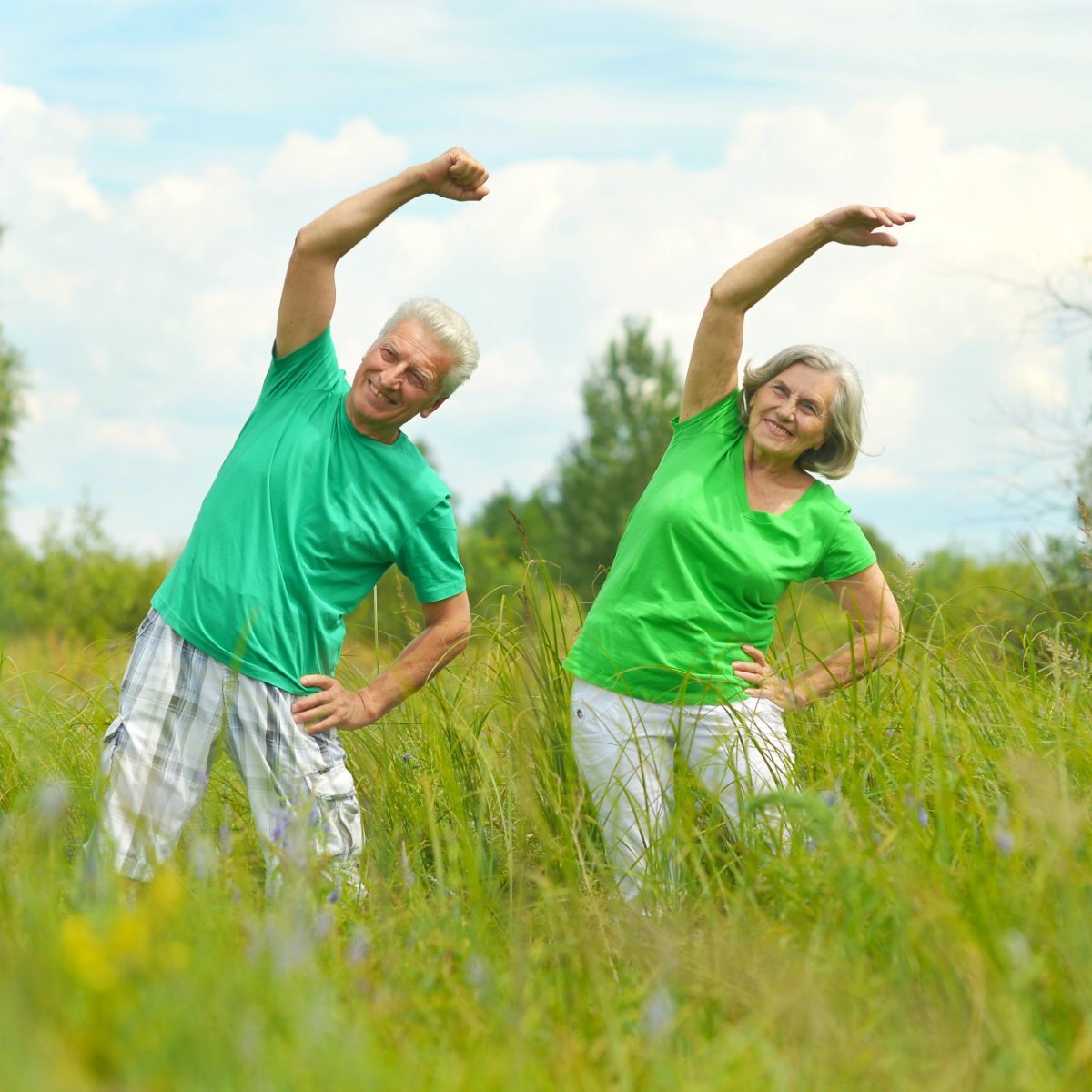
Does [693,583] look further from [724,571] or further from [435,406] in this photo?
[435,406]

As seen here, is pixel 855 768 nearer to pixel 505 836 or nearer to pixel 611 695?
pixel 611 695

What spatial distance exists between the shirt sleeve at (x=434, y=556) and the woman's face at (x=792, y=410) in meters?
0.98

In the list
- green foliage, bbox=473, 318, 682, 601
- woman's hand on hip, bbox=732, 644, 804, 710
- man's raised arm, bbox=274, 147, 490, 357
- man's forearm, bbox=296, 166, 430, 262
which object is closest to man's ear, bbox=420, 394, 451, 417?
man's raised arm, bbox=274, 147, 490, 357

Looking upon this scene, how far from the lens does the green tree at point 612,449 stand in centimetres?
4912

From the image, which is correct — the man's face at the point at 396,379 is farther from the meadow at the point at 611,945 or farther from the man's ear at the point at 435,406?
the meadow at the point at 611,945

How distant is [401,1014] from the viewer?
2.28m

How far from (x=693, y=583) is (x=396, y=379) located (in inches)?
41.0

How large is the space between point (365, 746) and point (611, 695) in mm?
1174

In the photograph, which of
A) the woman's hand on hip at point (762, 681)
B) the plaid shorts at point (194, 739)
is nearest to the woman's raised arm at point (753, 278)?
the woman's hand on hip at point (762, 681)

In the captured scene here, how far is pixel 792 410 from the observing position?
3785 mm

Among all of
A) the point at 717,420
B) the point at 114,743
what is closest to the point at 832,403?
the point at 717,420

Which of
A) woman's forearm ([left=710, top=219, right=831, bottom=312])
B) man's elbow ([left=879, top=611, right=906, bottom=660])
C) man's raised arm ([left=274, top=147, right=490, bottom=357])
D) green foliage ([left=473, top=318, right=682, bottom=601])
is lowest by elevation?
man's elbow ([left=879, top=611, right=906, bottom=660])

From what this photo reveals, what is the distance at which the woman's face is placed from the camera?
380 cm

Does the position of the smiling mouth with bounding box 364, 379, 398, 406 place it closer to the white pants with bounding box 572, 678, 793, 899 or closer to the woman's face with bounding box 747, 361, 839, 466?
the white pants with bounding box 572, 678, 793, 899
